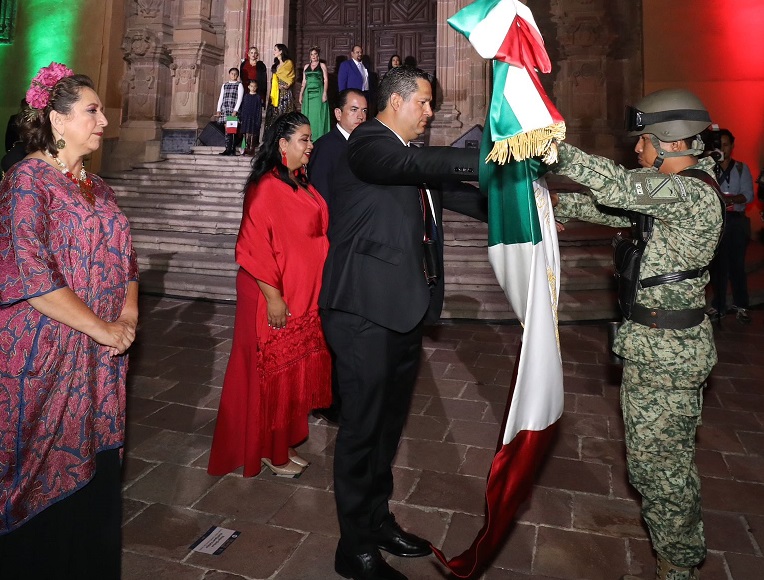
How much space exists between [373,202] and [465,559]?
1319mm

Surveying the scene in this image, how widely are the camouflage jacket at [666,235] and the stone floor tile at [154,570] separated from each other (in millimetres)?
1993

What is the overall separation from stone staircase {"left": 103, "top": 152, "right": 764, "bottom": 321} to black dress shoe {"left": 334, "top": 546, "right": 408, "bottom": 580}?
195 inches

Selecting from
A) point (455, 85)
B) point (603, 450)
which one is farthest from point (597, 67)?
point (603, 450)

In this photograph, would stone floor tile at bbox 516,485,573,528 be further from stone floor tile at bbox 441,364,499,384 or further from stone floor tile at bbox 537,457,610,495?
stone floor tile at bbox 441,364,499,384

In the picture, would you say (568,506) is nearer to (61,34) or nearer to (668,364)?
(668,364)

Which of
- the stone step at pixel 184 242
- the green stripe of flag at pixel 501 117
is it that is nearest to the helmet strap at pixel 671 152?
the green stripe of flag at pixel 501 117

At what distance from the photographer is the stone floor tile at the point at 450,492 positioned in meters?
3.14

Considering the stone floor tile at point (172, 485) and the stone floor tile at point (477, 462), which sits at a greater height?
the stone floor tile at point (477, 462)

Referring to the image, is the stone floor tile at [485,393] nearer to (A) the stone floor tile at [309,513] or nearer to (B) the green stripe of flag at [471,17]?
(A) the stone floor tile at [309,513]

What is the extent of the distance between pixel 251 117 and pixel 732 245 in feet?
28.6

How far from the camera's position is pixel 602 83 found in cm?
1226

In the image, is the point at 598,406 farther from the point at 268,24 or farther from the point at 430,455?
the point at 268,24

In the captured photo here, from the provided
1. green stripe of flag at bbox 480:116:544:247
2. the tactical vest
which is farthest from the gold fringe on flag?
the tactical vest

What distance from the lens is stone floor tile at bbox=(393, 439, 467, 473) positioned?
3.60m
